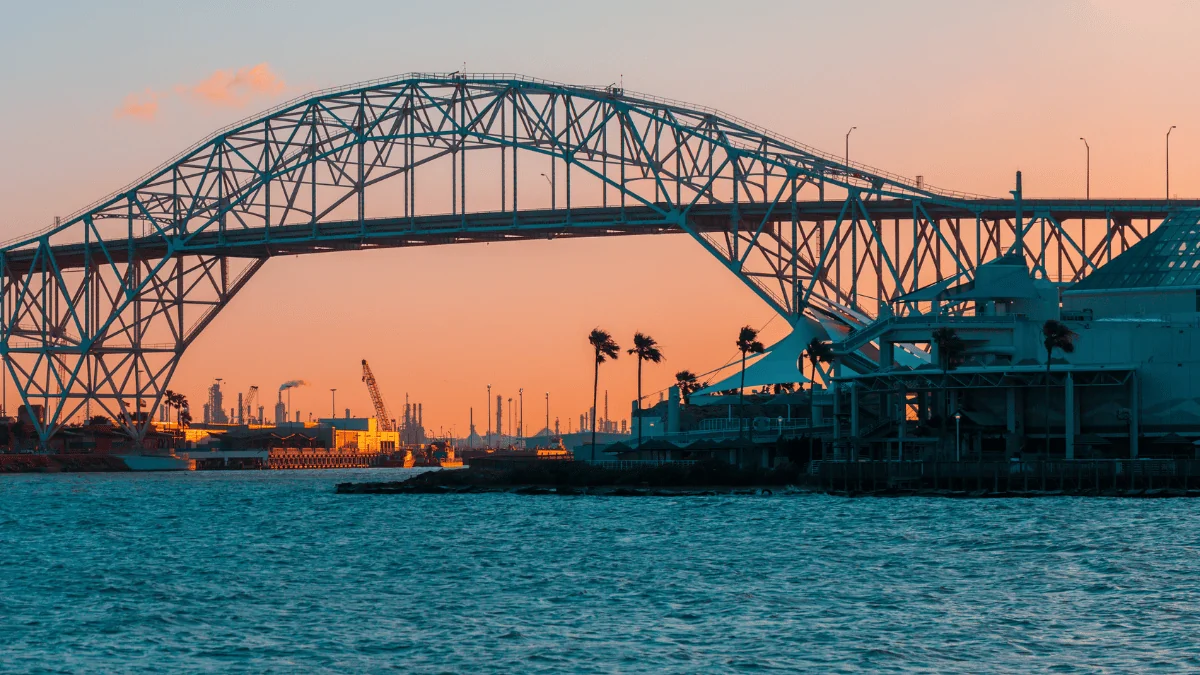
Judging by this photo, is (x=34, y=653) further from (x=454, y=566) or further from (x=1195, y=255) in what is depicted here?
(x=1195, y=255)

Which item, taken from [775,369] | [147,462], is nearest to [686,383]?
[775,369]

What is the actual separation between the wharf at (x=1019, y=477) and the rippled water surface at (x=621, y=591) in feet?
16.8

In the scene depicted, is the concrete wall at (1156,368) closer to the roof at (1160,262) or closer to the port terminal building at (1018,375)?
the port terminal building at (1018,375)

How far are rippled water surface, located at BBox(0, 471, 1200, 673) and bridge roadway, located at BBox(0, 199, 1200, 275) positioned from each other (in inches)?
1560

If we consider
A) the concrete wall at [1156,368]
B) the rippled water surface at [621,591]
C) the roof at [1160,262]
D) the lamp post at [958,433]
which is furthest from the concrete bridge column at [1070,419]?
the roof at [1160,262]

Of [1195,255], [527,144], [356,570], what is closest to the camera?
[356,570]

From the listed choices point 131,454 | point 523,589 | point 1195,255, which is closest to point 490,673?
point 523,589

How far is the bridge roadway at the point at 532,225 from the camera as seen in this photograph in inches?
5103

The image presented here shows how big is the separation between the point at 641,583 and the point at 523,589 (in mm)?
3871

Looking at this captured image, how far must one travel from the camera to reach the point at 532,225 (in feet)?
470

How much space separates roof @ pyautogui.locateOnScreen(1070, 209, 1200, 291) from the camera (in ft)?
393

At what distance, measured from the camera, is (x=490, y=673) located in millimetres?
42375

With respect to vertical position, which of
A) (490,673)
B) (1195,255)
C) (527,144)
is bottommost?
(490,673)

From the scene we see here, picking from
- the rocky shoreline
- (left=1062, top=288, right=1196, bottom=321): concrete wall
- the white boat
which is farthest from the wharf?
the white boat
